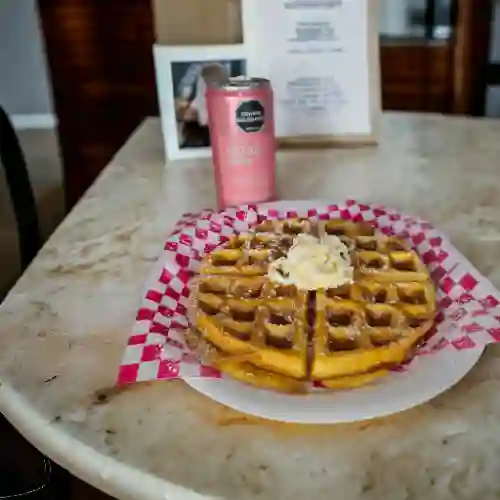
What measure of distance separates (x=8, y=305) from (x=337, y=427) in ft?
1.34

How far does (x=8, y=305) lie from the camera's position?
849 mm

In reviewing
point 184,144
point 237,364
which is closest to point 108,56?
point 184,144

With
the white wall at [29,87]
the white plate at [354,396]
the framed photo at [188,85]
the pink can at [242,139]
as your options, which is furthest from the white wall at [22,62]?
the white plate at [354,396]

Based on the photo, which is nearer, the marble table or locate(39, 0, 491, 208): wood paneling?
the marble table

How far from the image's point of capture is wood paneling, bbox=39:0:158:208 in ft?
8.98

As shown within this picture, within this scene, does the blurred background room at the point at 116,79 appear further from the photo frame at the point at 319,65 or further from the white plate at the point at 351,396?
the white plate at the point at 351,396

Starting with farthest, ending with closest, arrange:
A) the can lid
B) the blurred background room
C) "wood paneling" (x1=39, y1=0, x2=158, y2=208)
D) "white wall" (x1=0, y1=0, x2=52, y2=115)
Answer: "white wall" (x1=0, y1=0, x2=52, y2=115), "wood paneling" (x1=39, y1=0, x2=158, y2=208), the blurred background room, the can lid

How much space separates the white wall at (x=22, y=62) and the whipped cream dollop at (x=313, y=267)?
135 inches

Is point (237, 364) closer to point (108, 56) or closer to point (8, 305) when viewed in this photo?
point (8, 305)

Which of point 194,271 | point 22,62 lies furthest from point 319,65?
point 22,62

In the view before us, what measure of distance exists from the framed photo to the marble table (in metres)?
0.25

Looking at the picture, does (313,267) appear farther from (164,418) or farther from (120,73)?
(120,73)

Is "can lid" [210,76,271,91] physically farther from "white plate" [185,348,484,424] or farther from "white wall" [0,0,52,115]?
"white wall" [0,0,52,115]

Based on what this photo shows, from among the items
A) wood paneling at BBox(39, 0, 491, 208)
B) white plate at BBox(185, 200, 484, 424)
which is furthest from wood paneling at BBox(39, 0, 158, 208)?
white plate at BBox(185, 200, 484, 424)
